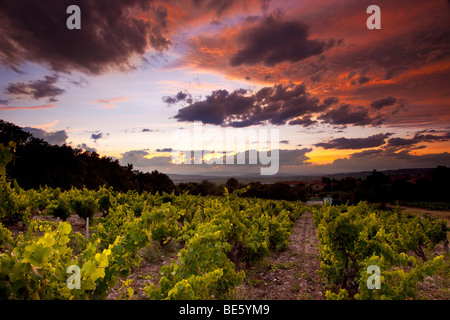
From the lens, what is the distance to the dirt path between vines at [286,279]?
22.3 ft

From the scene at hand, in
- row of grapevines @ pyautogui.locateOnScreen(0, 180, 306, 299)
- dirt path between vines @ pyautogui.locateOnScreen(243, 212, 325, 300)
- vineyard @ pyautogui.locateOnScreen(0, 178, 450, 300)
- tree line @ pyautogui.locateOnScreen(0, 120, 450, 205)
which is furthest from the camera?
tree line @ pyautogui.locateOnScreen(0, 120, 450, 205)

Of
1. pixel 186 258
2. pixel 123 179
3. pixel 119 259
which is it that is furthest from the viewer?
pixel 123 179

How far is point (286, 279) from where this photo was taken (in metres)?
8.05

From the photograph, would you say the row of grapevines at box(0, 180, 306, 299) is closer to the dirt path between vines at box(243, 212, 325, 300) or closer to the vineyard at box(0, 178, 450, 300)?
the vineyard at box(0, 178, 450, 300)

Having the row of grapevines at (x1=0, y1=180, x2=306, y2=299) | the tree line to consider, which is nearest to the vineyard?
the row of grapevines at (x1=0, y1=180, x2=306, y2=299)

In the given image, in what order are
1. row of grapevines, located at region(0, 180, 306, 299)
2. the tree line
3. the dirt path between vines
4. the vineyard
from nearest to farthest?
row of grapevines, located at region(0, 180, 306, 299) < the vineyard < the dirt path between vines < the tree line

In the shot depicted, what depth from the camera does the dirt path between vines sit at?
267 inches

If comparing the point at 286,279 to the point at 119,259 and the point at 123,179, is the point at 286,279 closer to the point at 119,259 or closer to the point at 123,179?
the point at 119,259

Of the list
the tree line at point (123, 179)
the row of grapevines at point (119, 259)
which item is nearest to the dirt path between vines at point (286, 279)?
the row of grapevines at point (119, 259)

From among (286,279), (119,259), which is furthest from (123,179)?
(119,259)

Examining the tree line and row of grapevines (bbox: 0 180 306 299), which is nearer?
row of grapevines (bbox: 0 180 306 299)

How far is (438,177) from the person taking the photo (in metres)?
55.5

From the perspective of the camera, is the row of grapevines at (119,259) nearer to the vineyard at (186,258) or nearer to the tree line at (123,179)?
the vineyard at (186,258)

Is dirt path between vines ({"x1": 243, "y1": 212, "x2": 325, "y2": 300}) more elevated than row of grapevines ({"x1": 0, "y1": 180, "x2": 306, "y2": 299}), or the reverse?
row of grapevines ({"x1": 0, "y1": 180, "x2": 306, "y2": 299})
